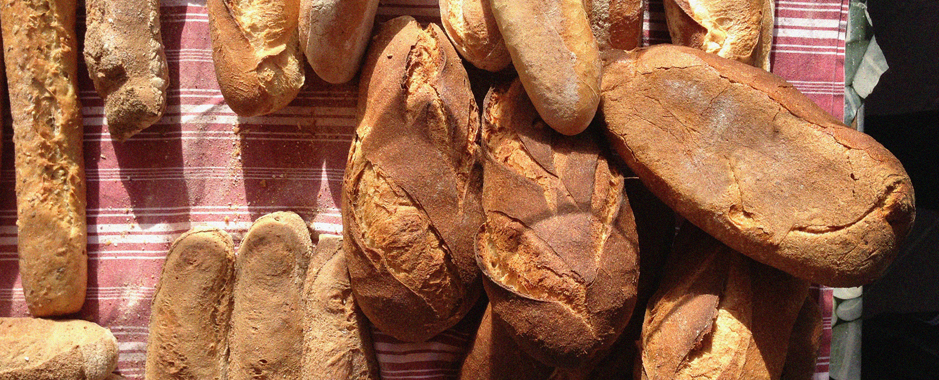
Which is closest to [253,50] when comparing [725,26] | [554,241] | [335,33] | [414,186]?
[335,33]

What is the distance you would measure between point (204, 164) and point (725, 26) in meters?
1.23

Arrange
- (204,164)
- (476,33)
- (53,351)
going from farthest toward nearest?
(204,164), (53,351), (476,33)

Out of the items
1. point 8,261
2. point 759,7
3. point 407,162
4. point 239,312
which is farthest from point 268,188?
point 759,7

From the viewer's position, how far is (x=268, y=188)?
1.57 meters

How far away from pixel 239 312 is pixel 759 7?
1.31 meters

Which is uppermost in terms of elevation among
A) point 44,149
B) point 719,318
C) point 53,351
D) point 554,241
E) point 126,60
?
point 126,60

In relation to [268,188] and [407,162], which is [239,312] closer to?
[268,188]

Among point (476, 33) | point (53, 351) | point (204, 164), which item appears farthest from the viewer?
point (204, 164)

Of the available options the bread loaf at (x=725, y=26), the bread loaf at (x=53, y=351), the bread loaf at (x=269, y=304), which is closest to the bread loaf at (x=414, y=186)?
the bread loaf at (x=269, y=304)

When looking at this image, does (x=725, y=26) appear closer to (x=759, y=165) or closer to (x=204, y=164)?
(x=759, y=165)

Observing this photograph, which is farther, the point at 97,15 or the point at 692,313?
the point at 97,15

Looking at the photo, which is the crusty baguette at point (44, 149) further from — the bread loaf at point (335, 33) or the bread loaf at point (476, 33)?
the bread loaf at point (476, 33)

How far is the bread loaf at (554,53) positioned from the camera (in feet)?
4.02

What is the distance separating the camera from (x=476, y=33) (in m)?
1.32
